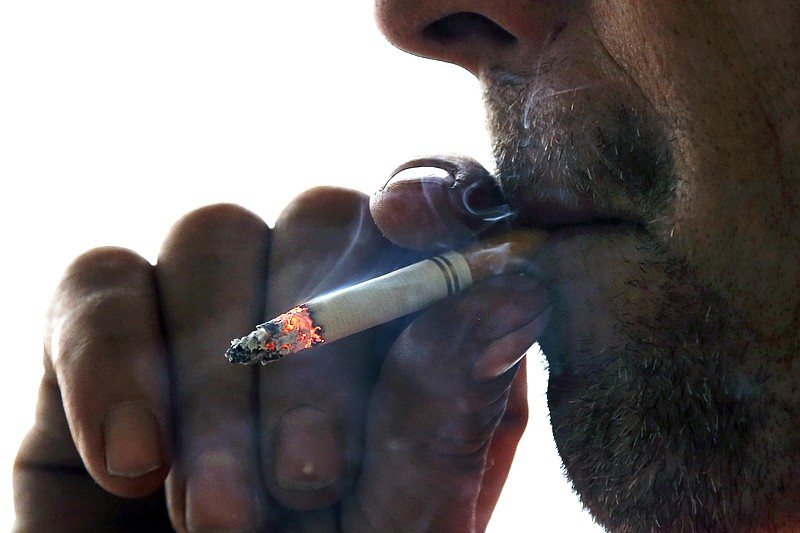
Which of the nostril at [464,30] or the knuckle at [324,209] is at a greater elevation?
the nostril at [464,30]

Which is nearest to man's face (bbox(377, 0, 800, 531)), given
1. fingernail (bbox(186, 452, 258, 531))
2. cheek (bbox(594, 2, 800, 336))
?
cheek (bbox(594, 2, 800, 336))

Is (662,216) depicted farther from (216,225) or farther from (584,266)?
(216,225)

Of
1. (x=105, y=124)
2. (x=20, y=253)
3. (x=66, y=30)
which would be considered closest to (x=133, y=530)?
(x=20, y=253)

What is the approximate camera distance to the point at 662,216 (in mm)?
625

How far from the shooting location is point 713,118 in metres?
0.59

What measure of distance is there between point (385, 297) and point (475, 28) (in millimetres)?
252

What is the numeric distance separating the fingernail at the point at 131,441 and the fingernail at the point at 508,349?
30 centimetres

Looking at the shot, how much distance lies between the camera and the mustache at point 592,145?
2.02 ft

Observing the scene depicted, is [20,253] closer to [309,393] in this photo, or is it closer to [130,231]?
[130,231]

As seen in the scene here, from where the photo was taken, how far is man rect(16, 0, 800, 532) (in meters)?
0.61

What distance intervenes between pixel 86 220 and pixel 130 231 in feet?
0.20

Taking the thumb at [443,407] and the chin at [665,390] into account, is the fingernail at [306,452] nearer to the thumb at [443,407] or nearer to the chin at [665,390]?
the thumb at [443,407]

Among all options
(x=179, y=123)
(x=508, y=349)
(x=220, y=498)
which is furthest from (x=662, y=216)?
(x=179, y=123)

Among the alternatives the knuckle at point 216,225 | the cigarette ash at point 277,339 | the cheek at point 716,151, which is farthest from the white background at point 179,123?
the cigarette ash at point 277,339
